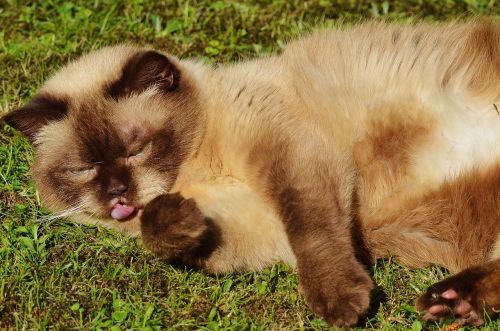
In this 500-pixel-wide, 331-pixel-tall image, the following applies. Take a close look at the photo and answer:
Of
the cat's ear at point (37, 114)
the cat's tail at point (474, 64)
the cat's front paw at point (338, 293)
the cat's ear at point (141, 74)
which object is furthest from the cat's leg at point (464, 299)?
the cat's ear at point (37, 114)

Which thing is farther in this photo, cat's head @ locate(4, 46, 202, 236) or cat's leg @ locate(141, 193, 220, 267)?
cat's head @ locate(4, 46, 202, 236)

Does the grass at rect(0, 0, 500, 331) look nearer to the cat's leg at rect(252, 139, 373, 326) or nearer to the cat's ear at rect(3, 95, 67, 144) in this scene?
the cat's leg at rect(252, 139, 373, 326)

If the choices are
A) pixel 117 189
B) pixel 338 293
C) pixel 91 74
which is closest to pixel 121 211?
pixel 117 189

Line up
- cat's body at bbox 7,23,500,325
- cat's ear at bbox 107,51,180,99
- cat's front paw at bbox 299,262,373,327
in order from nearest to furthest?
cat's front paw at bbox 299,262,373,327 → cat's body at bbox 7,23,500,325 → cat's ear at bbox 107,51,180,99

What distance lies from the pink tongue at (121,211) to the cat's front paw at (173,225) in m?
0.31

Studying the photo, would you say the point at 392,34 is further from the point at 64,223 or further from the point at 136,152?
the point at 64,223

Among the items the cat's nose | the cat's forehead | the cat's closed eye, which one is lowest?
the cat's nose

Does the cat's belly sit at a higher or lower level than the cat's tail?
lower

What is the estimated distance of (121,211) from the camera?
3.84m

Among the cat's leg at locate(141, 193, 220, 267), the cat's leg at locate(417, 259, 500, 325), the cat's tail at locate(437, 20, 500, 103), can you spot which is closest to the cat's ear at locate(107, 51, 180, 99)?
the cat's leg at locate(141, 193, 220, 267)

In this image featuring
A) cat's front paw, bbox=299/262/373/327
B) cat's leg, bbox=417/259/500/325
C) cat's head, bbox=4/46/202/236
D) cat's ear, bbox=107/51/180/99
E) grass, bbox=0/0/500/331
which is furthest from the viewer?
cat's ear, bbox=107/51/180/99

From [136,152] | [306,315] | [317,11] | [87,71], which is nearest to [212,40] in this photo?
[317,11]

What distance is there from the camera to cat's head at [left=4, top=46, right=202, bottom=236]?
3.77m

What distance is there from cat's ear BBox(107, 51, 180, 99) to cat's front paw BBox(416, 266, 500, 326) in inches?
66.4
